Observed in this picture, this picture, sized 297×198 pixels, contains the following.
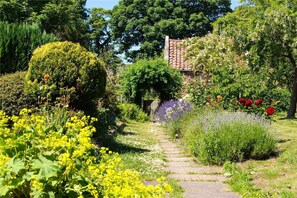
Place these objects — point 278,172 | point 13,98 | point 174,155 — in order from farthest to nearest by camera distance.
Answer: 1. point 174,155
2. point 13,98
3. point 278,172

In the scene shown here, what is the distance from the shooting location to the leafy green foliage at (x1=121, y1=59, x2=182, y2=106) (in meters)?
19.6

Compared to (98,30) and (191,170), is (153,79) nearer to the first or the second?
(191,170)

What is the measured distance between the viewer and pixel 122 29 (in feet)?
142

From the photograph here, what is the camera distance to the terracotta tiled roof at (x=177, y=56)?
90.1 ft

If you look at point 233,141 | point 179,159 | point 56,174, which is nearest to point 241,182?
point 233,141

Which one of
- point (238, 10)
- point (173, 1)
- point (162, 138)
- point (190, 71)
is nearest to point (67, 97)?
point (162, 138)

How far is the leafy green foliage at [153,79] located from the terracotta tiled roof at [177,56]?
22.8 ft

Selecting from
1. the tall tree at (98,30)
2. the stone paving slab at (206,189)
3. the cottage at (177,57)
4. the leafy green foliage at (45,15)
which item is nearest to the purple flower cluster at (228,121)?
the stone paving slab at (206,189)

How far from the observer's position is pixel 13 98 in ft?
28.0

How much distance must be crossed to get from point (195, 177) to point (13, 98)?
4114 millimetres

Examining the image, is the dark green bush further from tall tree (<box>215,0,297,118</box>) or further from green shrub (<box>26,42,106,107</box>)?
tall tree (<box>215,0,297,118</box>)

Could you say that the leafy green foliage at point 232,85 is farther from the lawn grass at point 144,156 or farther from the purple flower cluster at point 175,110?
the lawn grass at point 144,156

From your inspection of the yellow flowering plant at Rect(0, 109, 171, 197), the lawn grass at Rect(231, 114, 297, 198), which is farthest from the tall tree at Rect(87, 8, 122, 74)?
the yellow flowering plant at Rect(0, 109, 171, 197)

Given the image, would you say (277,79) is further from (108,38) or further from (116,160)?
(108,38)
